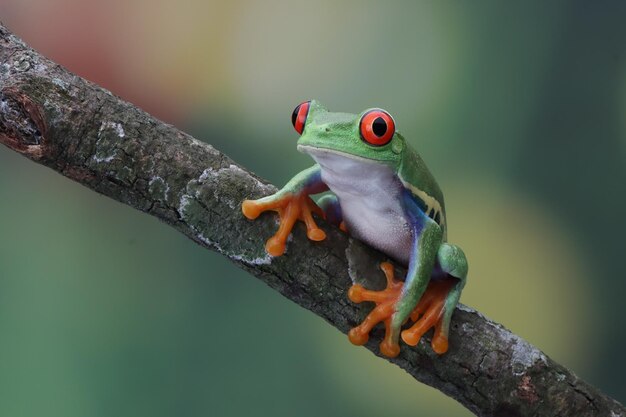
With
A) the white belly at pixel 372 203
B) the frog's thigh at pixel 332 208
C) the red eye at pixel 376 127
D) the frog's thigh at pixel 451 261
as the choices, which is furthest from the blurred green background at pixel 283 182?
the red eye at pixel 376 127

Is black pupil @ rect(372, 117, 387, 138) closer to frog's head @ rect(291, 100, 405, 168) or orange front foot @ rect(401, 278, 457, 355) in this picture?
frog's head @ rect(291, 100, 405, 168)

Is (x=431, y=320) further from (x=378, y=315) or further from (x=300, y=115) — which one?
(x=300, y=115)

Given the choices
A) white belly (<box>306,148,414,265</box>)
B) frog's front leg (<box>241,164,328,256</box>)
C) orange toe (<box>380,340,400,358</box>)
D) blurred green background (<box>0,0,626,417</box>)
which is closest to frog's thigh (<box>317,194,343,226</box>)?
white belly (<box>306,148,414,265</box>)

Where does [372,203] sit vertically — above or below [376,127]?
below

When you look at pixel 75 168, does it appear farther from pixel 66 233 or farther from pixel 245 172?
pixel 66 233

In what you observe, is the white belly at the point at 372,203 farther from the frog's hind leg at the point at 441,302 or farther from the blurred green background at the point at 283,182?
the blurred green background at the point at 283,182

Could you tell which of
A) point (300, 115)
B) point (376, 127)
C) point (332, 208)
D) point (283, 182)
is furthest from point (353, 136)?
point (283, 182)
